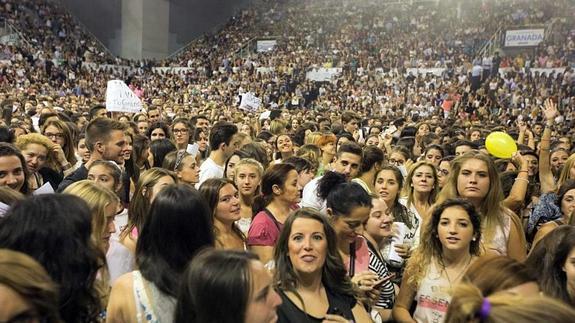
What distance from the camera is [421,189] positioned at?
15.9 ft

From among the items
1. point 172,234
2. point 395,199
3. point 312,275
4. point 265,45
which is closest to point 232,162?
point 395,199

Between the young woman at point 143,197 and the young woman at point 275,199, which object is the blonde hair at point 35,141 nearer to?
the young woman at point 143,197

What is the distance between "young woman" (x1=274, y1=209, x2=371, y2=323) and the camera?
2650 mm

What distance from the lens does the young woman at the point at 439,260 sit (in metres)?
3.17

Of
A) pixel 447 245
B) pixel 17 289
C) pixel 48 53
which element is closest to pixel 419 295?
pixel 447 245

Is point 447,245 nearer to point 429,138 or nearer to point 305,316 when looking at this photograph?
point 305,316

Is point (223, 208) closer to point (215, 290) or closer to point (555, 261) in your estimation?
point (215, 290)

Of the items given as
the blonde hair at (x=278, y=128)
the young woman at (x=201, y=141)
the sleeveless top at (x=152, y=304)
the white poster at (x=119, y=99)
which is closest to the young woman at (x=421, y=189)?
the sleeveless top at (x=152, y=304)

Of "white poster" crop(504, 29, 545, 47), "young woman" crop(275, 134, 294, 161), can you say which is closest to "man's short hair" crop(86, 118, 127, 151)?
"young woman" crop(275, 134, 294, 161)

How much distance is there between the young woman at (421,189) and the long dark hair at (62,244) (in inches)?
124

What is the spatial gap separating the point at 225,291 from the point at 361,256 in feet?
5.45

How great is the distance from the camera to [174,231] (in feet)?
8.21

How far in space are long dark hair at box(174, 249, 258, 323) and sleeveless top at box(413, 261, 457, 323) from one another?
1490 millimetres

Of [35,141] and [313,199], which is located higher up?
[35,141]
